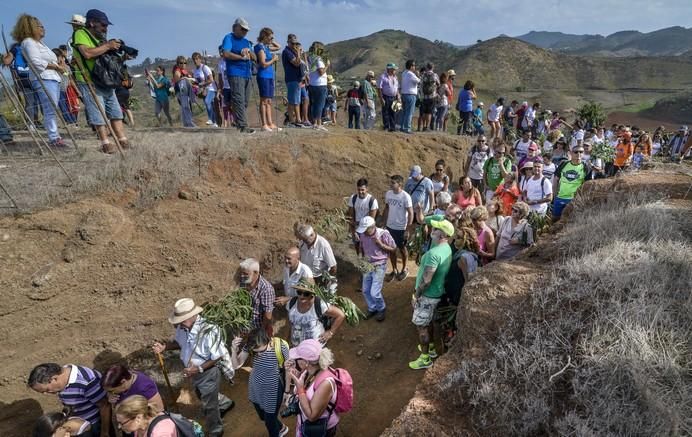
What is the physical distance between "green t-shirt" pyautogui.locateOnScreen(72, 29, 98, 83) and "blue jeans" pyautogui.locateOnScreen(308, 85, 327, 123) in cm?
488

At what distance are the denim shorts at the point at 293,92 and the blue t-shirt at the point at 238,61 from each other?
4.13ft

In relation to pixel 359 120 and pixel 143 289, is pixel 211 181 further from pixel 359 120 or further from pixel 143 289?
pixel 359 120

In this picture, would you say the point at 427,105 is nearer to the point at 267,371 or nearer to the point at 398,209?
the point at 398,209

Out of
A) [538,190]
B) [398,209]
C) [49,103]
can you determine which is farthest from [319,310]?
[49,103]

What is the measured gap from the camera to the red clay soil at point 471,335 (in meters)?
2.94

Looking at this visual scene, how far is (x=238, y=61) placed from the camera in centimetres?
798

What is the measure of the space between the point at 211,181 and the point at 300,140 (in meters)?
2.47

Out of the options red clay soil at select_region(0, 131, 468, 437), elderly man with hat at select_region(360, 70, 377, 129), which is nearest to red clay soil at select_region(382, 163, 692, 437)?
red clay soil at select_region(0, 131, 468, 437)

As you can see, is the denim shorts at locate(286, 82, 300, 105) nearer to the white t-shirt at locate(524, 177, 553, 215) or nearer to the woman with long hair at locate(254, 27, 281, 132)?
the woman with long hair at locate(254, 27, 281, 132)

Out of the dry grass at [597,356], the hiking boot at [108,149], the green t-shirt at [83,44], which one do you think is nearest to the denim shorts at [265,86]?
the green t-shirt at [83,44]

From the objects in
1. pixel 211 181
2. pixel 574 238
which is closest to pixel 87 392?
pixel 211 181

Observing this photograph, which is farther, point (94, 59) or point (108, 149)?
point (108, 149)

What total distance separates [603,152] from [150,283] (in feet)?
38.5

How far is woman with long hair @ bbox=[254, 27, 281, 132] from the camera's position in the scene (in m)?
8.23
